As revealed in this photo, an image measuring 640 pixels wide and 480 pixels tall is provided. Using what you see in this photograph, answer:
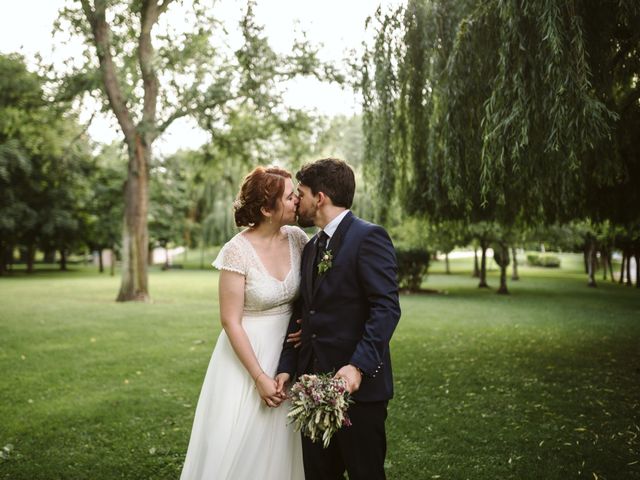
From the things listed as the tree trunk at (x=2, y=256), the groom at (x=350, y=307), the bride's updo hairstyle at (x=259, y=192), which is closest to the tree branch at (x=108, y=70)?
the bride's updo hairstyle at (x=259, y=192)

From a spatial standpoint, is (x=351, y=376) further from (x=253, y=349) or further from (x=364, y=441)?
(x=253, y=349)

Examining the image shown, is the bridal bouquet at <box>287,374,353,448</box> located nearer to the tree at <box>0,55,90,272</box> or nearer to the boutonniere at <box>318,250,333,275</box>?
the boutonniere at <box>318,250,333,275</box>

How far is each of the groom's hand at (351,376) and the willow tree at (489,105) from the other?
269 cm

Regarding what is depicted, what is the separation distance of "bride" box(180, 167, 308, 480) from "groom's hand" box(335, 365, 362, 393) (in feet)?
1.91

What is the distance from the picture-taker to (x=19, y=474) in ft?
14.4

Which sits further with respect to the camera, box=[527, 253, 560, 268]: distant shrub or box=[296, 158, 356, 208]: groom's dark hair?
box=[527, 253, 560, 268]: distant shrub

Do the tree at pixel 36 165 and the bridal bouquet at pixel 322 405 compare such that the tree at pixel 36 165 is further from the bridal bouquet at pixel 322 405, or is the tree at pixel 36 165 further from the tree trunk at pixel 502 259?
the bridal bouquet at pixel 322 405

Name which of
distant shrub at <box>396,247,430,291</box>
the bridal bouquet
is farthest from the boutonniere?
distant shrub at <box>396,247,430,291</box>

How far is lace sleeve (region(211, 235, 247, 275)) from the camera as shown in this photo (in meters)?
2.97

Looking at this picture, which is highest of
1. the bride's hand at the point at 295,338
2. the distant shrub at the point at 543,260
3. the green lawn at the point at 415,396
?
the bride's hand at the point at 295,338

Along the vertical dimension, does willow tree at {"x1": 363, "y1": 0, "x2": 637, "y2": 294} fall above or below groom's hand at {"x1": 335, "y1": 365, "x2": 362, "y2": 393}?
above

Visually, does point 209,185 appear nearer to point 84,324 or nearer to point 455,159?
point 84,324

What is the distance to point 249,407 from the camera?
3115mm

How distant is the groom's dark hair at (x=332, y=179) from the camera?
282 centimetres
